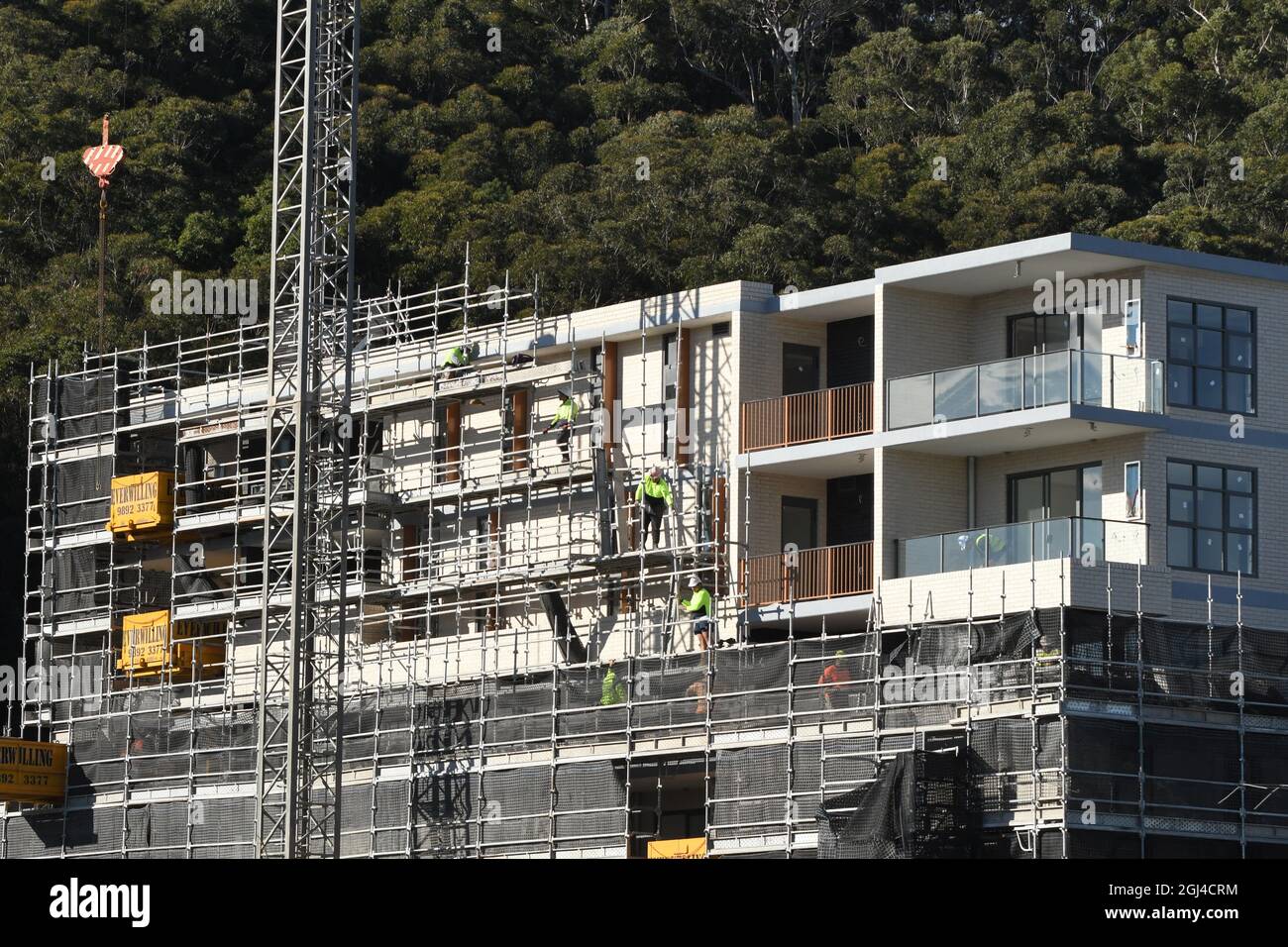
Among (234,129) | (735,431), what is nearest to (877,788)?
(735,431)

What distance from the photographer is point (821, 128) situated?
8744cm

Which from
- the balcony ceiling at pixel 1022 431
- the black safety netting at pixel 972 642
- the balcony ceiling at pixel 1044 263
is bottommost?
the black safety netting at pixel 972 642

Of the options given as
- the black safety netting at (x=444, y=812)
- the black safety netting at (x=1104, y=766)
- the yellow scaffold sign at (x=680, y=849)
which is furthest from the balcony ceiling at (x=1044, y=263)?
the black safety netting at (x=444, y=812)

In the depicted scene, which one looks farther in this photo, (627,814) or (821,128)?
(821,128)

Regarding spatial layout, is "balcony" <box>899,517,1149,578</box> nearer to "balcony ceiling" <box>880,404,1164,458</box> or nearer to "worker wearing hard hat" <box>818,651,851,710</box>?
"balcony ceiling" <box>880,404,1164,458</box>

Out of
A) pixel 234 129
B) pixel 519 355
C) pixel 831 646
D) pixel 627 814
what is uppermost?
pixel 234 129

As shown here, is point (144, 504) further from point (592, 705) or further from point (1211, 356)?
point (1211, 356)

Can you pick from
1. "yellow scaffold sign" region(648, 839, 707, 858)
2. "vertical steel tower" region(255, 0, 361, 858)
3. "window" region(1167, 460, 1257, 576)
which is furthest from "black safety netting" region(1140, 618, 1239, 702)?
"vertical steel tower" region(255, 0, 361, 858)

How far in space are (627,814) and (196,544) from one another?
15.7m

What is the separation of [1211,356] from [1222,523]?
301cm

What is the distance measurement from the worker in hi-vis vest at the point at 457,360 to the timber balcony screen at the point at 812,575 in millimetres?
8061

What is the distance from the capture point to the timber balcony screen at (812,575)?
140 ft

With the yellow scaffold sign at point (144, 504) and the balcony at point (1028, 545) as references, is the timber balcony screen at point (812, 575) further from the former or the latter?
the yellow scaffold sign at point (144, 504)

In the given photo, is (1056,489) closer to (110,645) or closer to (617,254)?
(110,645)
